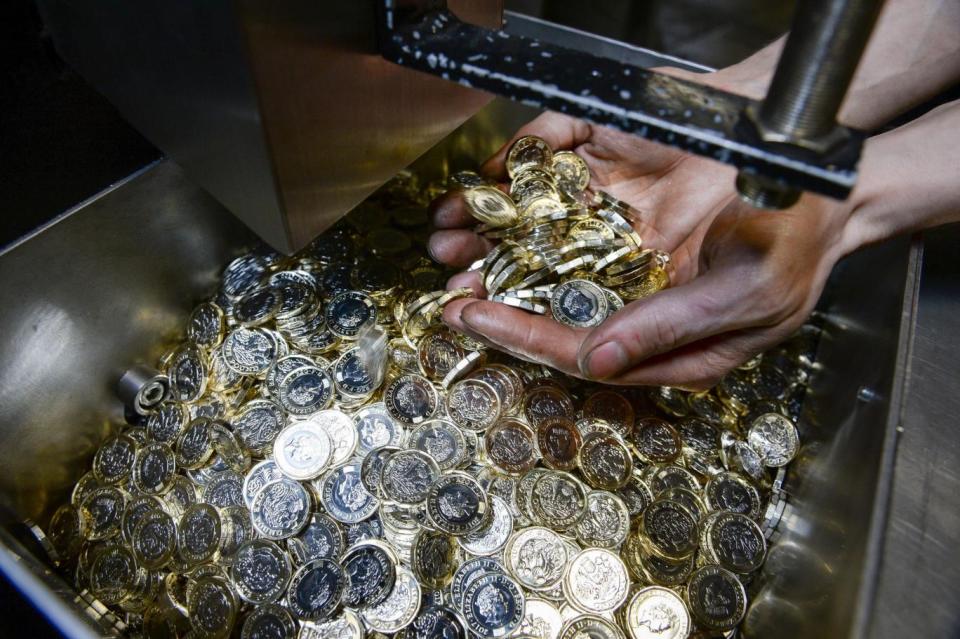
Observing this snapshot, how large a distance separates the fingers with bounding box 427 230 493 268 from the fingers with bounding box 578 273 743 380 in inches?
17.8

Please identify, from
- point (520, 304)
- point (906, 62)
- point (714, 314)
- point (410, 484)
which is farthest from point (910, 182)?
point (410, 484)

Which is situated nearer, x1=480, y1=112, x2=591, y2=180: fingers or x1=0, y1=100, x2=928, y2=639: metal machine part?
x1=0, y1=100, x2=928, y2=639: metal machine part

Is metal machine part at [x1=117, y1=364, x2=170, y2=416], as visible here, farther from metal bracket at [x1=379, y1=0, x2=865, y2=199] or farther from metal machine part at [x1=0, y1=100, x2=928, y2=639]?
metal bracket at [x1=379, y1=0, x2=865, y2=199]

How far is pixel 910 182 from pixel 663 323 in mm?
Result: 486

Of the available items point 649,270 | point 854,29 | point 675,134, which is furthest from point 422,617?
point 854,29

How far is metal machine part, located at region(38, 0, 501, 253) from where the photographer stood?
1.68 feet

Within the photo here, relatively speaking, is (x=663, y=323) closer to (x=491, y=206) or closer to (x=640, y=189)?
(x=491, y=206)

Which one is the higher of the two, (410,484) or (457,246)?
(457,246)

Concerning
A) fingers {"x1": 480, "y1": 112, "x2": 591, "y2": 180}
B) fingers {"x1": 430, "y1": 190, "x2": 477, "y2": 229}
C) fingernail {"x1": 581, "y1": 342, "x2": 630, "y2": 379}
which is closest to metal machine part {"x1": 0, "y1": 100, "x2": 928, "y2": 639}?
fingernail {"x1": 581, "y1": 342, "x2": 630, "y2": 379}

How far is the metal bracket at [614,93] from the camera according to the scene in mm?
415

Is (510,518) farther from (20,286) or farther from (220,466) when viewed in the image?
(20,286)

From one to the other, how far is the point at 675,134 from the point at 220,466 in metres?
1.04

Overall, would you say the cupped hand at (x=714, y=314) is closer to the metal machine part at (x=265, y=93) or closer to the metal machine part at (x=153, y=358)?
the metal machine part at (x=153, y=358)

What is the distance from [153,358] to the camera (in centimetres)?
124
